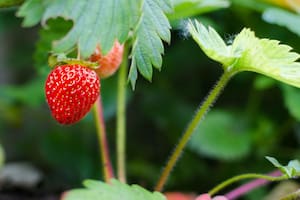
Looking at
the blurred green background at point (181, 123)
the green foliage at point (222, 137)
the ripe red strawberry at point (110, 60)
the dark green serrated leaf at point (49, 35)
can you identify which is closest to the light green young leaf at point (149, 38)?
the ripe red strawberry at point (110, 60)

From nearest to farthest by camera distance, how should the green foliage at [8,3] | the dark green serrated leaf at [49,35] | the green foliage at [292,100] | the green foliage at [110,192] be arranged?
the green foliage at [110,192] < the green foliage at [8,3] < the dark green serrated leaf at [49,35] < the green foliage at [292,100]

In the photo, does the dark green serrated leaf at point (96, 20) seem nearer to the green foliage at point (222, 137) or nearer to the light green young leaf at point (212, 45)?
the light green young leaf at point (212, 45)

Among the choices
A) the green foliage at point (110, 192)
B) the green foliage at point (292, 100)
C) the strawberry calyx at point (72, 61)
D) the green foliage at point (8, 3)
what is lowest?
the green foliage at point (292, 100)

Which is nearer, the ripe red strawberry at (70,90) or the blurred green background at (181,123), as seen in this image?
the ripe red strawberry at (70,90)

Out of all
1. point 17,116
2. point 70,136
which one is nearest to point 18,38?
point 17,116

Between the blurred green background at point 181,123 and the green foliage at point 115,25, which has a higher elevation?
the green foliage at point 115,25

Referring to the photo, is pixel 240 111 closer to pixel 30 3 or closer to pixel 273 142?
pixel 273 142

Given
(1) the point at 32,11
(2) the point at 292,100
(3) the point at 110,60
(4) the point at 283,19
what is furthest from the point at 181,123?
(1) the point at 32,11
